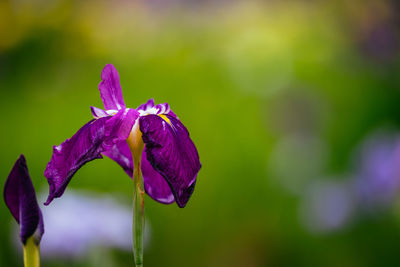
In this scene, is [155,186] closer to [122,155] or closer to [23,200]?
[122,155]

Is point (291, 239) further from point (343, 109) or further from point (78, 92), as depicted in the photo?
point (78, 92)

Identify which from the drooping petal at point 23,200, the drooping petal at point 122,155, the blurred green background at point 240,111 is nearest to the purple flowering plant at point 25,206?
the drooping petal at point 23,200

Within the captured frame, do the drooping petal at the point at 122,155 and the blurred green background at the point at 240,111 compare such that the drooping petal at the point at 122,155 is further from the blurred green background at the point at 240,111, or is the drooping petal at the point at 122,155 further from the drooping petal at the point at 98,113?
the blurred green background at the point at 240,111

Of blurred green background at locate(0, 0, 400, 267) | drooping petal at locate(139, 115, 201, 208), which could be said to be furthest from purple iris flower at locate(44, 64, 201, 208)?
blurred green background at locate(0, 0, 400, 267)

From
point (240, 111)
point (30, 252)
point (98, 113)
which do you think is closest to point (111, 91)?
point (98, 113)

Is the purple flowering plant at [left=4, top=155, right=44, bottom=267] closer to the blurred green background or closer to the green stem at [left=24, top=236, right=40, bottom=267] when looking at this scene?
the green stem at [left=24, top=236, right=40, bottom=267]

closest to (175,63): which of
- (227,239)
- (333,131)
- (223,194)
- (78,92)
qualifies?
(78,92)
